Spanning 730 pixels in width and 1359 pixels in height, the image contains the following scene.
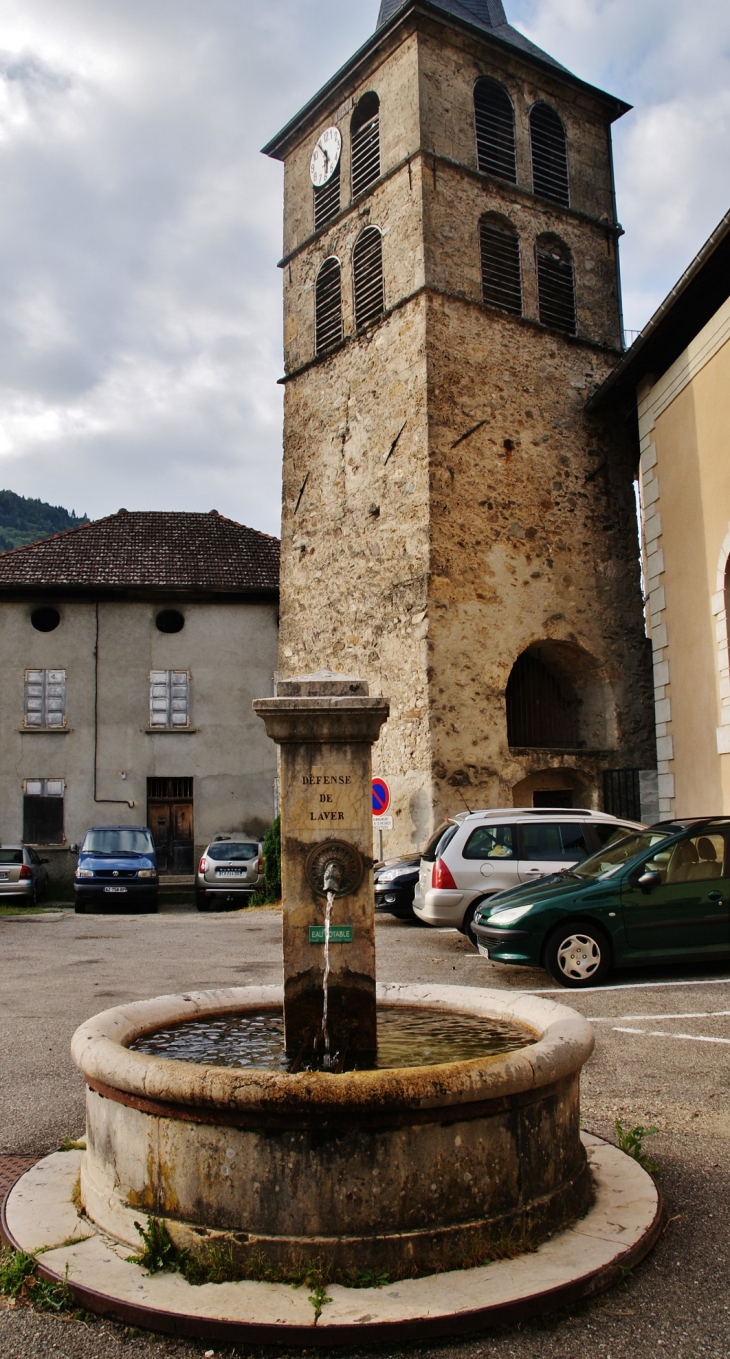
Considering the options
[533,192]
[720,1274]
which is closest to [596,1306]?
[720,1274]

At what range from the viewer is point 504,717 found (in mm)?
18422

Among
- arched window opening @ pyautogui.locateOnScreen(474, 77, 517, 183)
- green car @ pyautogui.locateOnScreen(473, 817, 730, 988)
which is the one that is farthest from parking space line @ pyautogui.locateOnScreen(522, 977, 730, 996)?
arched window opening @ pyautogui.locateOnScreen(474, 77, 517, 183)

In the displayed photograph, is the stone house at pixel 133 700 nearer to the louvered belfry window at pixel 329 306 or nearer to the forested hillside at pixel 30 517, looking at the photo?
the louvered belfry window at pixel 329 306

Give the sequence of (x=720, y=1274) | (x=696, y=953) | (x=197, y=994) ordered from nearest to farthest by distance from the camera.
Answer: (x=720, y=1274)
(x=197, y=994)
(x=696, y=953)

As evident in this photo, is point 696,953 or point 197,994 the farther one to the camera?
point 696,953

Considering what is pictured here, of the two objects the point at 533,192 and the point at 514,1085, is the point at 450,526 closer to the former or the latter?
the point at 533,192

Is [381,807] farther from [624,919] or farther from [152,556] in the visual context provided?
[152,556]

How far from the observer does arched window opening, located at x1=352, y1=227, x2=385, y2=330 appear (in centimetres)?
2020

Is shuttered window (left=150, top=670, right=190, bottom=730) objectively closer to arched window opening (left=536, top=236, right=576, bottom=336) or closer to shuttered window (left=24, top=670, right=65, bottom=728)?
shuttered window (left=24, top=670, right=65, bottom=728)

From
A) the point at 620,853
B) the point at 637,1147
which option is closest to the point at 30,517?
the point at 620,853

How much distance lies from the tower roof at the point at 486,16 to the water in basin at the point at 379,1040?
2156 centimetres

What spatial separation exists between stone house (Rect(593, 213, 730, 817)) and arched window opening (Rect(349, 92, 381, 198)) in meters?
6.89

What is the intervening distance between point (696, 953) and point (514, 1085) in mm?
5907

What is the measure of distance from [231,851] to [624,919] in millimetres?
12710
